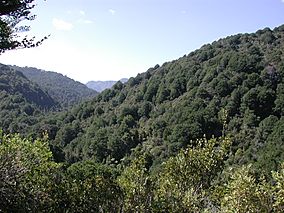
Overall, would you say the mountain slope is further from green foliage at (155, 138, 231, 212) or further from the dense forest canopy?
green foliage at (155, 138, 231, 212)

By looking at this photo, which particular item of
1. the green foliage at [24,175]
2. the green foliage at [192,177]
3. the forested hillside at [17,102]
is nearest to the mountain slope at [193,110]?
the forested hillside at [17,102]

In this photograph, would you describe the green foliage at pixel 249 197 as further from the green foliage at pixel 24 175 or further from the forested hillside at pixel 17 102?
the forested hillside at pixel 17 102

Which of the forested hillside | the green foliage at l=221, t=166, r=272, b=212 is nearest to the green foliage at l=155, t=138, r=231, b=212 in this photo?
the green foliage at l=221, t=166, r=272, b=212

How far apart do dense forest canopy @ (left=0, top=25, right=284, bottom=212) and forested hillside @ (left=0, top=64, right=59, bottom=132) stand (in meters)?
0.77

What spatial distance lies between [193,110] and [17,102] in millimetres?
80387

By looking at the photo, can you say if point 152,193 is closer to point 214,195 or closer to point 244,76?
point 214,195

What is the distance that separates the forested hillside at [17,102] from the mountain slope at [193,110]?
915 cm

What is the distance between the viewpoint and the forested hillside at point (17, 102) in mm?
121938

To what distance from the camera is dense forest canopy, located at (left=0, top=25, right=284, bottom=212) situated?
47.1 feet

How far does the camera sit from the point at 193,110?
95125 millimetres

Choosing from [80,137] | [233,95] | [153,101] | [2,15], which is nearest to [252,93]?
[233,95]

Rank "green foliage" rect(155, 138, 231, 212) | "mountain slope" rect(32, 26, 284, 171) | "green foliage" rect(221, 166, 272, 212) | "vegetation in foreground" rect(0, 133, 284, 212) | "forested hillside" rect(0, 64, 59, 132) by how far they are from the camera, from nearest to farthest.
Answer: "green foliage" rect(221, 166, 272, 212)
"vegetation in foreground" rect(0, 133, 284, 212)
"green foliage" rect(155, 138, 231, 212)
"mountain slope" rect(32, 26, 284, 171)
"forested hillside" rect(0, 64, 59, 132)

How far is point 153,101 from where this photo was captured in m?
116

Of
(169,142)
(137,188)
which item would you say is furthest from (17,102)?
(137,188)
